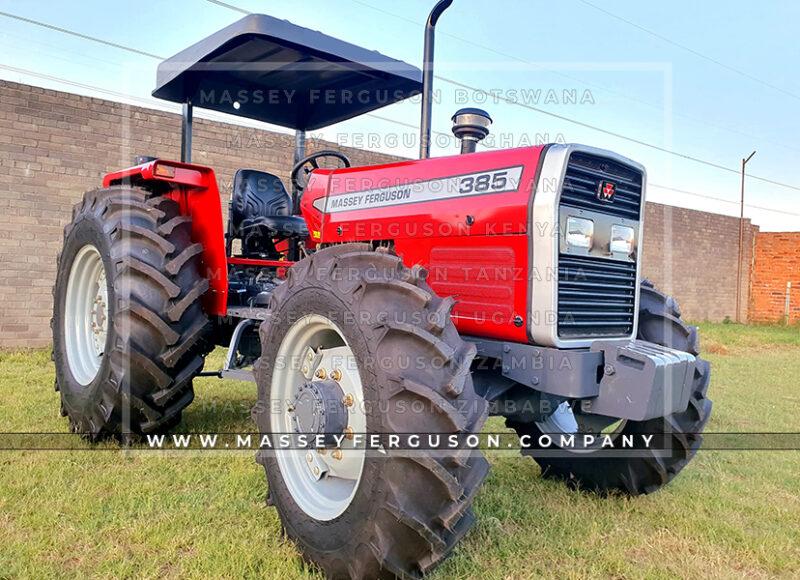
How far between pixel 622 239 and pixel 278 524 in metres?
1.99

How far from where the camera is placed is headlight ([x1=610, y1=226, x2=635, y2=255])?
2.75 meters

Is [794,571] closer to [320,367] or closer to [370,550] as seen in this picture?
[370,550]

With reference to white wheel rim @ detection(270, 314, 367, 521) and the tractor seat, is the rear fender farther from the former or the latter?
white wheel rim @ detection(270, 314, 367, 521)

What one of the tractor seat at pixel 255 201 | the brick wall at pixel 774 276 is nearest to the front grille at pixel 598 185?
the tractor seat at pixel 255 201

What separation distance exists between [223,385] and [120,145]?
3.61 m

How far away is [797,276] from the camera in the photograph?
57.3 feet

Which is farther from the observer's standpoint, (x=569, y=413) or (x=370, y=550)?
(x=569, y=413)

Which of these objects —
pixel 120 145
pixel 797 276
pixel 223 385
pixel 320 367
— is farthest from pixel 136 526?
pixel 797 276

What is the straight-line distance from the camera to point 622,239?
279 cm

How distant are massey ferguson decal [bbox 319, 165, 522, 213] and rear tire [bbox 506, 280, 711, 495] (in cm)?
110

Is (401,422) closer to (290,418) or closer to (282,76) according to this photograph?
(290,418)

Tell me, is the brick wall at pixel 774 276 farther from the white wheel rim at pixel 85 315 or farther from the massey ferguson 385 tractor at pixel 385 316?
the white wheel rim at pixel 85 315

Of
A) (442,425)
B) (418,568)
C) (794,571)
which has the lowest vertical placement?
(794,571)

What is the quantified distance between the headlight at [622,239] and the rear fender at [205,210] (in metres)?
2.19
